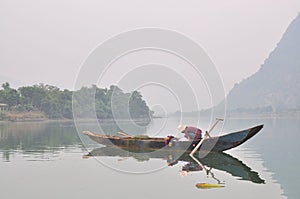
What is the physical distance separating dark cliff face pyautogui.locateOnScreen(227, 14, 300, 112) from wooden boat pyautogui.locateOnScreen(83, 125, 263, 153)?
123 metres

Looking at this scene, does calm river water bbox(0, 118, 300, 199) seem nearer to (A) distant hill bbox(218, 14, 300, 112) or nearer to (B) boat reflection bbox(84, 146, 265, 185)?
(B) boat reflection bbox(84, 146, 265, 185)

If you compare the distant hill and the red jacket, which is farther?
the distant hill

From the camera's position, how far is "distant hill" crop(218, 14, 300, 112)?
141m

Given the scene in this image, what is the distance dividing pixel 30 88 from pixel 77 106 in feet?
26.4

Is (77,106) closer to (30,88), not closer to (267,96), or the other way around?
(30,88)

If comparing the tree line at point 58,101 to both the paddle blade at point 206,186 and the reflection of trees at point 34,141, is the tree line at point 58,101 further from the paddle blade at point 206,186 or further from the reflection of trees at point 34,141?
the paddle blade at point 206,186

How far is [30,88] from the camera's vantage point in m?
59.0

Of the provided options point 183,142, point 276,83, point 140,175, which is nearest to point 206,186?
point 140,175

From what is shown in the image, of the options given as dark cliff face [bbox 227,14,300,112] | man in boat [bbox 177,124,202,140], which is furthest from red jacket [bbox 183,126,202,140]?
dark cliff face [bbox 227,14,300,112]

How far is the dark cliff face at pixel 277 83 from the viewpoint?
141750 millimetres

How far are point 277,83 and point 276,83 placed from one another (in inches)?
26.0

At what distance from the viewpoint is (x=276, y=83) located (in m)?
157

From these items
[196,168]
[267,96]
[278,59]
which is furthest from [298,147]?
[278,59]

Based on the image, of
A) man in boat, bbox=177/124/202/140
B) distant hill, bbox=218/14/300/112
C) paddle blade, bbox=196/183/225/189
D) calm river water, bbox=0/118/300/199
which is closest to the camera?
calm river water, bbox=0/118/300/199
